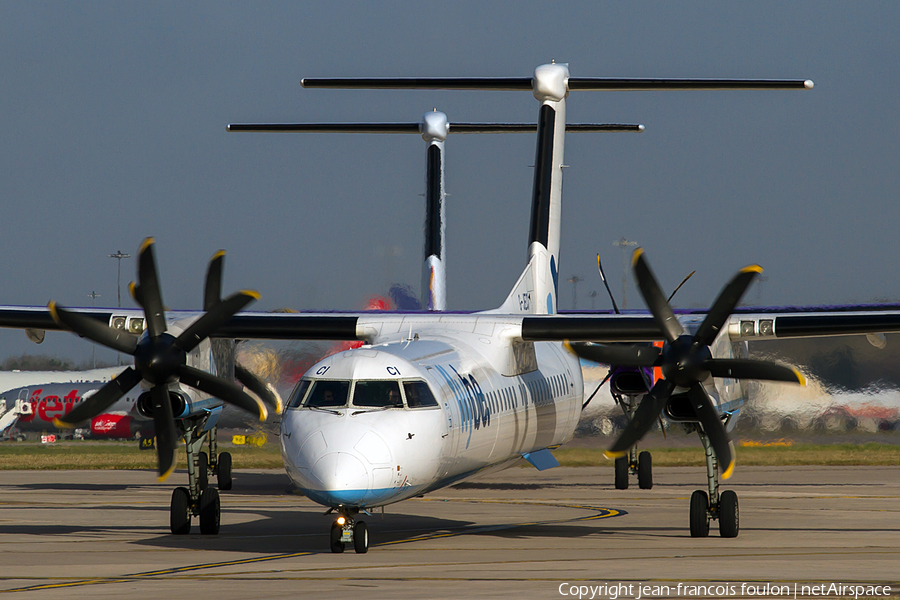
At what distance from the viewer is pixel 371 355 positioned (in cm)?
1567

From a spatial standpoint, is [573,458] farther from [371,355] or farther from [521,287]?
[371,355]

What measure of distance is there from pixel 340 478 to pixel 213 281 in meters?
6.34

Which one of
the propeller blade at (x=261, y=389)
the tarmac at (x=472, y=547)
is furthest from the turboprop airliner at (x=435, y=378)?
the tarmac at (x=472, y=547)

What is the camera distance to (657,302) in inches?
674

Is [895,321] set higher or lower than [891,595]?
higher

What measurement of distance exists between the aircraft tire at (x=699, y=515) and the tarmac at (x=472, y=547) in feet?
1.07

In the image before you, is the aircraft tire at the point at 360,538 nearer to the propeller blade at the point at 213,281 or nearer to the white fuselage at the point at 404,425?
the white fuselage at the point at 404,425

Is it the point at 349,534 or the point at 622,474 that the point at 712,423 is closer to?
the point at 349,534

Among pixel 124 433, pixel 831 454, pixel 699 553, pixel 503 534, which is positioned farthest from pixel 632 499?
pixel 124 433

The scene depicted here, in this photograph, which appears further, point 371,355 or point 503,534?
point 503,534

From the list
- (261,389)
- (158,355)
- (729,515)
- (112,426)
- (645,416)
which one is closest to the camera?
(645,416)

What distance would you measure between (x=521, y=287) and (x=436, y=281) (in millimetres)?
5129

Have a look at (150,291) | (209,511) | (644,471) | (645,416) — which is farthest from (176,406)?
(644,471)

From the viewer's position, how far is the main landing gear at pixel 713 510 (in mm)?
18094
